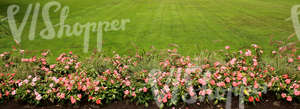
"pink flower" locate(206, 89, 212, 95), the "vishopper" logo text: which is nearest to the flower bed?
"pink flower" locate(206, 89, 212, 95)

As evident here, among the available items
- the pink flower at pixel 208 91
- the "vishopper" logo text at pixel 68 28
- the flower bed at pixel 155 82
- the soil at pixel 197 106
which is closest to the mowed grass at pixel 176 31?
the "vishopper" logo text at pixel 68 28

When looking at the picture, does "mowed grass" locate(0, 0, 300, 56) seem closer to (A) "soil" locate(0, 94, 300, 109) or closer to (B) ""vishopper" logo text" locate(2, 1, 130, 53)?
(B) ""vishopper" logo text" locate(2, 1, 130, 53)

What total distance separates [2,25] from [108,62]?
6.98m

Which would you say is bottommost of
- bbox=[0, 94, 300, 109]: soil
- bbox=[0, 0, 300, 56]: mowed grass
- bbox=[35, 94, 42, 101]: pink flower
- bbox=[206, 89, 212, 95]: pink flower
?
bbox=[0, 94, 300, 109]: soil

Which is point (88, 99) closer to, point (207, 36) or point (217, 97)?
point (217, 97)

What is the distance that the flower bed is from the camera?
3256 millimetres

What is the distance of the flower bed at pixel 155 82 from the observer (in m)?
3.26

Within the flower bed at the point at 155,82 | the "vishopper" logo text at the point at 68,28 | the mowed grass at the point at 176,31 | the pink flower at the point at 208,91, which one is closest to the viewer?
the pink flower at the point at 208,91

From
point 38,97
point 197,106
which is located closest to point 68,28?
point 38,97

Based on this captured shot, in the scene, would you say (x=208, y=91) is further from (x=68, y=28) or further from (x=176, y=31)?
(x=68, y=28)

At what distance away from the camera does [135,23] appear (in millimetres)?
8633

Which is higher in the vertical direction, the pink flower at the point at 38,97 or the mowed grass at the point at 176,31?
the mowed grass at the point at 176,31

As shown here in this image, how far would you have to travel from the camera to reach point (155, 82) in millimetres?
3336

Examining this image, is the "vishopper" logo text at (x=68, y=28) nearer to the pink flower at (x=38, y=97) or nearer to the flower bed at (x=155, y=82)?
the flower bed at (x=155, y=82)
